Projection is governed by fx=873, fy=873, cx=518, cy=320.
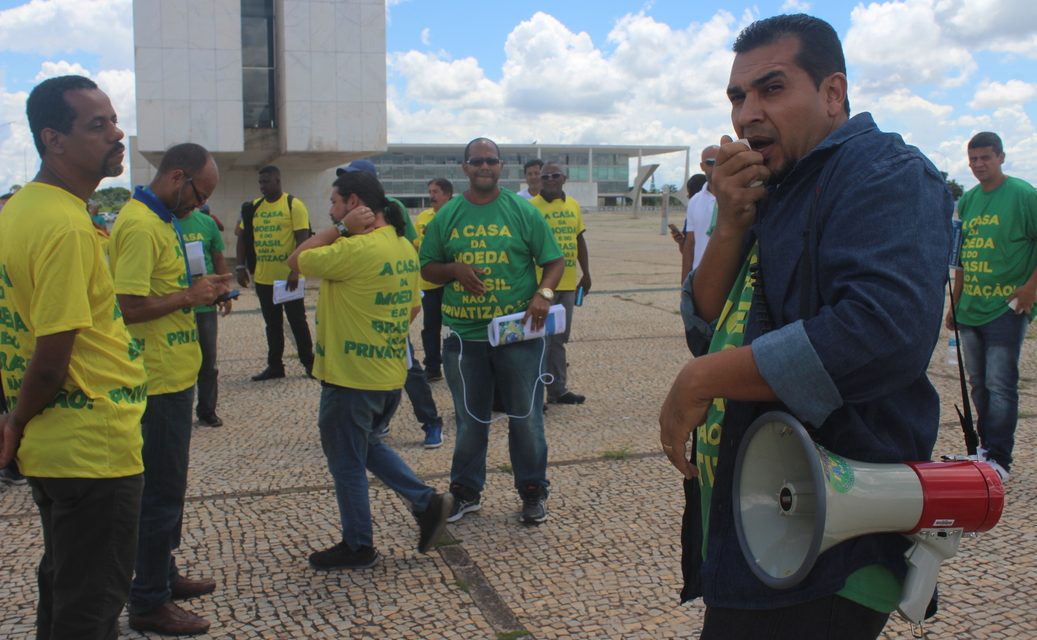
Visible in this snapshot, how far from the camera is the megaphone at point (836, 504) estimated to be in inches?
60.2

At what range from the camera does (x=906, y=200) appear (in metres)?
1.58

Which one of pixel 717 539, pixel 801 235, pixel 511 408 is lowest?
pixel 511 408

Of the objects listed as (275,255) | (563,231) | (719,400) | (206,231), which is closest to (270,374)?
(275,255)

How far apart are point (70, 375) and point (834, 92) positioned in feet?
7.13

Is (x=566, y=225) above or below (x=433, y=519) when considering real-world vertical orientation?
above

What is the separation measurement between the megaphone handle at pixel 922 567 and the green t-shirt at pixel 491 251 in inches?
130

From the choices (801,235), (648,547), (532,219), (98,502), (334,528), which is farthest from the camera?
(532,219)

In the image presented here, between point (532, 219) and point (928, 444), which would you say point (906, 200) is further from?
point (532, 219)

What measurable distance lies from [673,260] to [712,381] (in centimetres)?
2229

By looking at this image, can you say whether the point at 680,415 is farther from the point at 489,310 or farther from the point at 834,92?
the point at 489,310

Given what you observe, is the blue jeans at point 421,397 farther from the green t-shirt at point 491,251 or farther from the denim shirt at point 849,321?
the denim shirt at point 849,321

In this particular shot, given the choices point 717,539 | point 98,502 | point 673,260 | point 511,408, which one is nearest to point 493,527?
point 511,408

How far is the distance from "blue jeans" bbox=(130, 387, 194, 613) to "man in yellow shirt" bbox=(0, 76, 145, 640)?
793 mm

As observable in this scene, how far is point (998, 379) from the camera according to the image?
17.6ft
